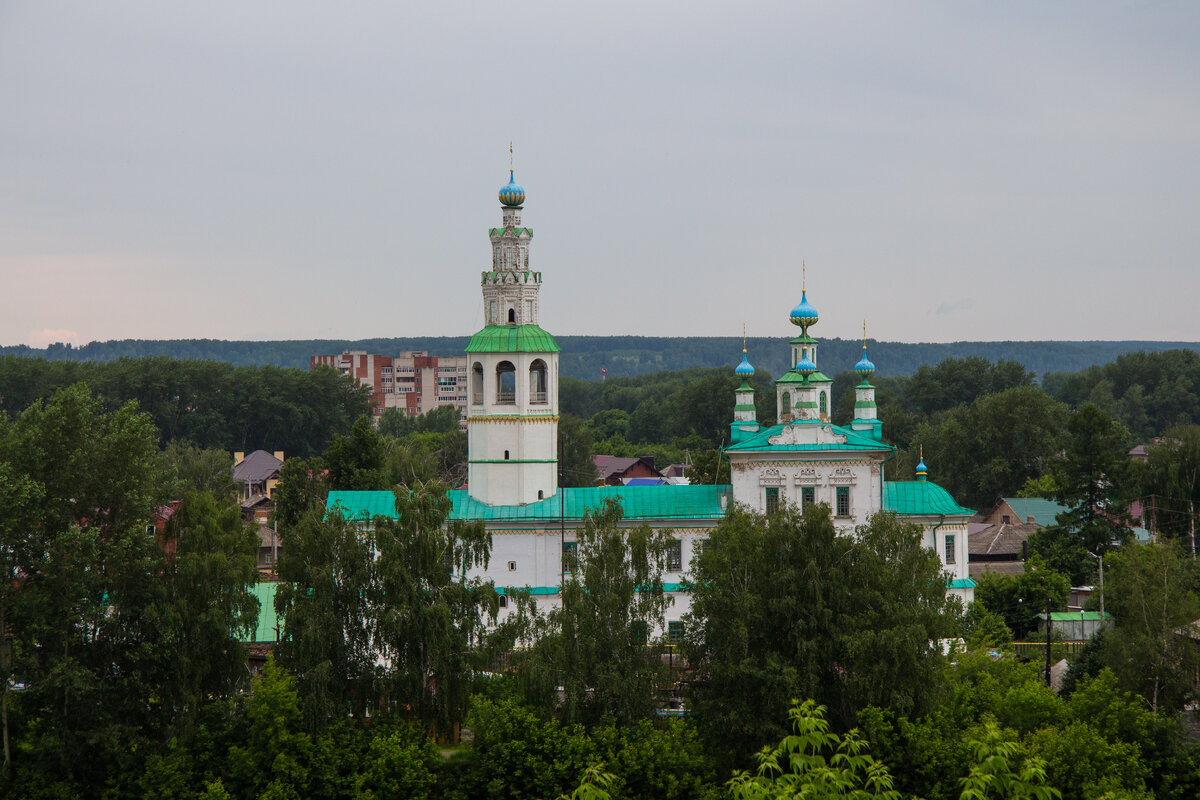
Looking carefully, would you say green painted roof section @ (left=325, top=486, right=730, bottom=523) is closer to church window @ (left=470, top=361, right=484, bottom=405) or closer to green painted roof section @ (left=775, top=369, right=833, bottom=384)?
church window @ (left=470, top=361, right=484, bottom=405)

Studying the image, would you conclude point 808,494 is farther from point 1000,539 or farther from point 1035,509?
point 1035,509

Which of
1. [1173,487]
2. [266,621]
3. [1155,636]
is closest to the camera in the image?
[1155,636]

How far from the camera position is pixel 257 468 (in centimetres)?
8475

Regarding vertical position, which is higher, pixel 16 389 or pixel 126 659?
pixel 16 389

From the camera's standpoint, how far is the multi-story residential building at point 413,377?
16100cm

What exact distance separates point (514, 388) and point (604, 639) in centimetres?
1212

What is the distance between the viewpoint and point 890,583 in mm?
27859

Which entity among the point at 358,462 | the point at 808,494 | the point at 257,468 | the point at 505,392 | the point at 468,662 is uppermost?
the point at 505,392

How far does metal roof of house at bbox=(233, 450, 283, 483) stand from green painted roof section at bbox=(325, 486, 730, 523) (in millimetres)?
44509

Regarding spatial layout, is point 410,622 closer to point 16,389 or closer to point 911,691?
point 911,691

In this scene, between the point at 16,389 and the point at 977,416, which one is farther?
the point at 16,389

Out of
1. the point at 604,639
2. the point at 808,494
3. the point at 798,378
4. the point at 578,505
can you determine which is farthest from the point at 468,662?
the point at 798,378

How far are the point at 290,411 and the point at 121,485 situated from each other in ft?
232

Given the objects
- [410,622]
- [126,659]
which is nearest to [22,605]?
[126,659]
